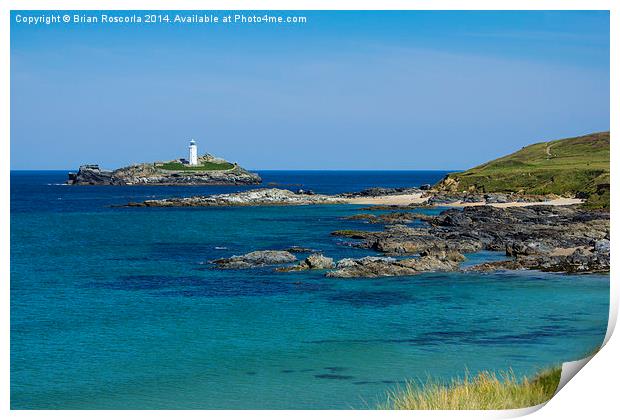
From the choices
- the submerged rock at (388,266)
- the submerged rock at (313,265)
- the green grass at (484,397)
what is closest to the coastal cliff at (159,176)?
the submerged rock at (313,265)

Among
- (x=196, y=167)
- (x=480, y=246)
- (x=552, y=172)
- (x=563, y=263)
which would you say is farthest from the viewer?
(x=196, y=167)

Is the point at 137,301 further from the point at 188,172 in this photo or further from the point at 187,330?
the point at 188,172

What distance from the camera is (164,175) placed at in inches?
5930

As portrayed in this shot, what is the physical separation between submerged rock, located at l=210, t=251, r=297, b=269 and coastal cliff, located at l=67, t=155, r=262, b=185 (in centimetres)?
11347

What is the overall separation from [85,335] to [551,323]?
1486 centimetres

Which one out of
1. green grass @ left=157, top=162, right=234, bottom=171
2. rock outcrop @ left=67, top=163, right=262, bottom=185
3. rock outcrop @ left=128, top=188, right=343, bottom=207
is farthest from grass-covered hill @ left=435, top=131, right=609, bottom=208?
green grass @ left=157, top=162, right=234, bottom=171

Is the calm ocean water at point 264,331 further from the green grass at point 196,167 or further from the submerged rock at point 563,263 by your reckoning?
the green grass at point 196,167

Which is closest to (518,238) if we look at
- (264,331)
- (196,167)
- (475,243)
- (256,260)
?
(475,243)

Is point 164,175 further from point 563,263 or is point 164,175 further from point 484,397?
point 484,397

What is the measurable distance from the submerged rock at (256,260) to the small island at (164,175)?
113 m

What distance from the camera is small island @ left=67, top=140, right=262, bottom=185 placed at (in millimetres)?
149500

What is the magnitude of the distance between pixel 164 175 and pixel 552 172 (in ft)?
303

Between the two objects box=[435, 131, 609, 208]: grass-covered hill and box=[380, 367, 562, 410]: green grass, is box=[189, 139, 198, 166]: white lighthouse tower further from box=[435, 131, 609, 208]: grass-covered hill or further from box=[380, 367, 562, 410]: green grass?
box=[380, 367, 562, 410]: green grass

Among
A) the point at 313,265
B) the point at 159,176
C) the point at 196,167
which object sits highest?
the point at 196,167
